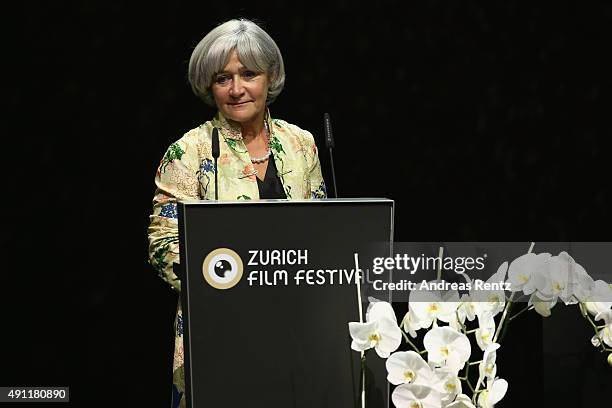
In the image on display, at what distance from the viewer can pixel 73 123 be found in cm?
262

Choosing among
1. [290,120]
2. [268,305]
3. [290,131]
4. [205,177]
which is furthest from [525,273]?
[290,120]

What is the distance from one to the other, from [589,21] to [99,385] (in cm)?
179

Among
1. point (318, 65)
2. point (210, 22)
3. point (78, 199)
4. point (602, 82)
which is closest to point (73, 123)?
point (78, 199)

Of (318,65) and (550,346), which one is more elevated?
(318,65)

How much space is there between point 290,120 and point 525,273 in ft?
5.23

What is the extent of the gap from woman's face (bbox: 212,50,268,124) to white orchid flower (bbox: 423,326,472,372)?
98 cm

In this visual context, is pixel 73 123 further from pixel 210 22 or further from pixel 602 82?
pixel 602 82

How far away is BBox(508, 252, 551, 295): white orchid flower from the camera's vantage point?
121 centimetres

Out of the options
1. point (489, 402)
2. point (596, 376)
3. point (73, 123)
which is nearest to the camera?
point (489, 402)

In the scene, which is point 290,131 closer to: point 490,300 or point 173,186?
point 173,186

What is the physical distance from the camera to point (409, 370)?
3.74 ft

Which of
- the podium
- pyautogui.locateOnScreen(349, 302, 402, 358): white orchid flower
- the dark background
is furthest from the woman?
pyautogui.locateOnScreen(349, 302, 402, 358): white orchid flower

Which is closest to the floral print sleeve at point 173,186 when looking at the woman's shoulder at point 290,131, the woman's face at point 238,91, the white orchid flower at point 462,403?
the woman's face at point 238,91

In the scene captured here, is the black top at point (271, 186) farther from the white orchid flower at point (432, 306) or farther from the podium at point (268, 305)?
the white orchid flower at point (432, 306)
